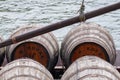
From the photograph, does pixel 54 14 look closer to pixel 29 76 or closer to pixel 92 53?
pixel 92 53

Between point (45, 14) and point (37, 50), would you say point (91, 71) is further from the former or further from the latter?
point (45, 14)

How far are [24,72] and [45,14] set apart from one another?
15696 millimetres

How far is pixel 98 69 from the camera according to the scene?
6.26m

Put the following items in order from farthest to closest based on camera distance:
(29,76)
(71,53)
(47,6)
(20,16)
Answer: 1. (47,6)
2. (20,16)
3. (71,53)
4. (29,76)

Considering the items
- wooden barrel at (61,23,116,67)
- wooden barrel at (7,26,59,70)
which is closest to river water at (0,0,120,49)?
wooden barrel at (61,23,116,67)

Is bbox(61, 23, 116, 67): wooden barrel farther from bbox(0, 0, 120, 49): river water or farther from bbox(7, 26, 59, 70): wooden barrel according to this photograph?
bbox(0, 0, 120, 49): river water

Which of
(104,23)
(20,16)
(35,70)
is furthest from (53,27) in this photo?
(20,16)

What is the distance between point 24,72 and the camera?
6324 mm

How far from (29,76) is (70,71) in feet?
2.21

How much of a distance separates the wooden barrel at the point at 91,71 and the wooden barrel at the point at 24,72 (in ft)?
1.32

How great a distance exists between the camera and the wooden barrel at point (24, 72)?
623cm

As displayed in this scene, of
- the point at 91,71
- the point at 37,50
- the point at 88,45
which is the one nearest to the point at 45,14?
the point at 37,50

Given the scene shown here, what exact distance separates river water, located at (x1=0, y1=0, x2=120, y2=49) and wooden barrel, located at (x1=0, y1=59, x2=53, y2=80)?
9.99 metres

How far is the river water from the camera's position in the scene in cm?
1878
